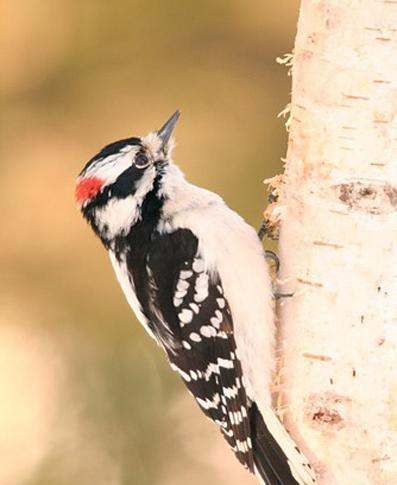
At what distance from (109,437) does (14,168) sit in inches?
39.6

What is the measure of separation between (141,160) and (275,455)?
36.1 inches

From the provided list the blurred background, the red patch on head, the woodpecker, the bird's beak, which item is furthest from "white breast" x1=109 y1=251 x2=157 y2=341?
the blurred background

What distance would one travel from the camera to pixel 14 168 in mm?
3947

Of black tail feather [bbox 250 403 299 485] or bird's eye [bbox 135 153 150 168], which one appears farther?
bird's eye [bbox 135 153 150 168]

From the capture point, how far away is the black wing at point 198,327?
2902 millimetres

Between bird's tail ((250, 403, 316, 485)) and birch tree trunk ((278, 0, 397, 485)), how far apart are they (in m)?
0.05

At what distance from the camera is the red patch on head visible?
119 inches

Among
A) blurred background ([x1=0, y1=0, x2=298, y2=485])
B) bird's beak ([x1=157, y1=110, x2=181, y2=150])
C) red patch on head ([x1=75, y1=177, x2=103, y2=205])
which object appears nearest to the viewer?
red patch on head ([x1=75, y1=177, x2=103, y2=205])

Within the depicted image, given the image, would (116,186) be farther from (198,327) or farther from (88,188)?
(198,327)

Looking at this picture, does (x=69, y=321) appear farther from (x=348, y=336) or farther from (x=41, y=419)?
(x=348, y=336)

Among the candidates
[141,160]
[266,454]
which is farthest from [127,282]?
[266,454]

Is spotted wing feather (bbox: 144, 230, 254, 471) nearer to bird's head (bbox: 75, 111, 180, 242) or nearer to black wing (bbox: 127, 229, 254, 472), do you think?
black wing (bbox: 127, 229, 254, 472)

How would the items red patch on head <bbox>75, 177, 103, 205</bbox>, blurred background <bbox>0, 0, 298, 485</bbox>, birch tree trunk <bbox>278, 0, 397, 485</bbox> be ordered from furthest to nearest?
blurred background <bbox>0, 0, 298, 485</bbox>
red patch on head <bbox>75, 177, 103, 205</bbox>
birch tree trunk <bbox>278, 0, 397, 485</bbox>

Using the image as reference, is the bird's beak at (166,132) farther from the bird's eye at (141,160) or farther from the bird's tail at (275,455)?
the bird's tail at (275,455)
